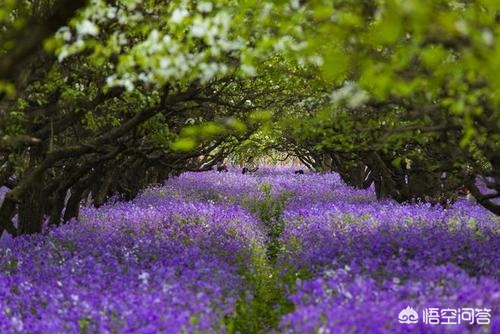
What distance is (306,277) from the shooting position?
1056 centimetres

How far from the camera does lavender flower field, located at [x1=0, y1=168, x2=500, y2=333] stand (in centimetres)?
720

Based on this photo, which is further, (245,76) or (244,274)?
(245,76)

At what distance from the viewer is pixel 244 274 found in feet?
38.7

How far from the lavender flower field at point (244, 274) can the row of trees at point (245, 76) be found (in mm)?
1445

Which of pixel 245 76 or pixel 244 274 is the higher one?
pixel 245 76

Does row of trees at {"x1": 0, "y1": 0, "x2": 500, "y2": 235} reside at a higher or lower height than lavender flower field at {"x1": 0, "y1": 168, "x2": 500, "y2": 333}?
higher

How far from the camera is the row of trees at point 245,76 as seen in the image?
5.47 m

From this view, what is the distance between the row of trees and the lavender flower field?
1445mm

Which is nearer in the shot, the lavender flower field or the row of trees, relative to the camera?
the row of trees

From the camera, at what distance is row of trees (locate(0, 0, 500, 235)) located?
547 cm

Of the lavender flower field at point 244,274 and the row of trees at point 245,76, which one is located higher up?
the row of trees at point 245,76

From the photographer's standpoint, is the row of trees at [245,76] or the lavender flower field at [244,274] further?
the lavender flower field at [244,274]

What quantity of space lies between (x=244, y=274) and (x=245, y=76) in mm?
4163

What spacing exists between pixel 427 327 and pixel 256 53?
3.70m
